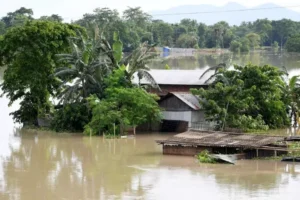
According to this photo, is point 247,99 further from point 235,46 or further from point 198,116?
point 235,46

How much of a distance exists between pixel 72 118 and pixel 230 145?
25.0 feet

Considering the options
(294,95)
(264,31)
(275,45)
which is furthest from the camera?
(264,31)

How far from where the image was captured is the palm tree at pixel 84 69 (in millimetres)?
24672

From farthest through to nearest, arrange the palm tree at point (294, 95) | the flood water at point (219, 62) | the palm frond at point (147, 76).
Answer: the flood water at point (219, 62), the palm tree at point (294, 95), the palm frond at point (147, 76)

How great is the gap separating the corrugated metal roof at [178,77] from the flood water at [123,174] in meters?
4.06

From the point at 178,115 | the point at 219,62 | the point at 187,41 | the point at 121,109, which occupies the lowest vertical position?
the point at 178,115

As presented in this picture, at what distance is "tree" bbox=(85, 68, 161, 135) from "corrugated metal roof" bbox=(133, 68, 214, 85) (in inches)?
89.1

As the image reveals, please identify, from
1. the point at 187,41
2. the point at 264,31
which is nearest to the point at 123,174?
the point at 187,41

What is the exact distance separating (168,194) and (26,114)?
12821mm

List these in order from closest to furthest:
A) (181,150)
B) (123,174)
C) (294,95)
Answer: (123,174)
(181,150)
(294,95)

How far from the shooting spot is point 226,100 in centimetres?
2375

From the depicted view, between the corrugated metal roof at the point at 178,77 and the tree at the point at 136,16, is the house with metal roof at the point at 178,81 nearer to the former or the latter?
the corrugated metal roof at the point at 178,77

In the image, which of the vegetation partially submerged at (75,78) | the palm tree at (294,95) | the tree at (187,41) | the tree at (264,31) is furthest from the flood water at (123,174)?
the tree at (264,31)

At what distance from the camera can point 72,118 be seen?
2475 centimetres
